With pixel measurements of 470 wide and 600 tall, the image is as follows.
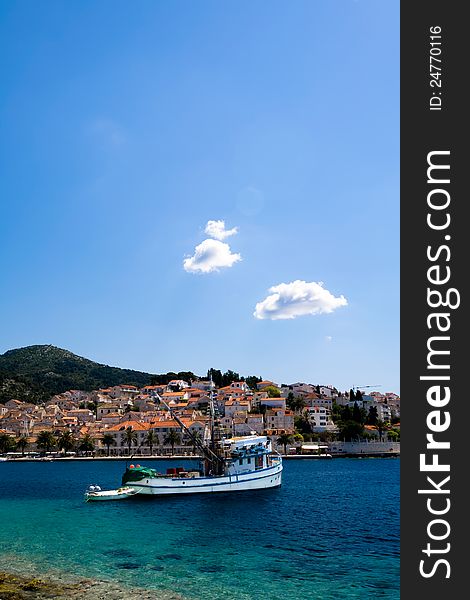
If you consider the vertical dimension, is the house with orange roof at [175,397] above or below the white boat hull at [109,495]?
above

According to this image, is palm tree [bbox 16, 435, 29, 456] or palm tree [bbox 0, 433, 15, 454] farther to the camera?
palm tree [bbox 0, 433, 15, 454]

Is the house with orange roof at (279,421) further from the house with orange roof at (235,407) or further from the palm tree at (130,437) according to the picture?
the palm tree at (130,437)

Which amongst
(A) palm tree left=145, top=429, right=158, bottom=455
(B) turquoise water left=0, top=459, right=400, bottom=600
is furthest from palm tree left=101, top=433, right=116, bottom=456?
(B) turquoise water left=0, top=459, right=400, bottom=600

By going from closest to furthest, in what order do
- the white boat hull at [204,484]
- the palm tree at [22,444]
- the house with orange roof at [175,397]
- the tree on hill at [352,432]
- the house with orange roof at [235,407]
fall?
the white boat hull at [204,484] → the tree on hill at [352,432] → the palm tree at [22,444] → the house with orange roof at [235,407] → the house with orange roof at [175,397]

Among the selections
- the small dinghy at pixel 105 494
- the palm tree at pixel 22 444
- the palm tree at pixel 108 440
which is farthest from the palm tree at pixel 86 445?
the small dinghy at pixel 105 494

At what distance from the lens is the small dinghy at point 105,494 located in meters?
43.5

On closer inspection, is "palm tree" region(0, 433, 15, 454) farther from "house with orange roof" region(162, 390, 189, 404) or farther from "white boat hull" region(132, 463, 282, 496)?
"white boat hull" region(132, 463, 282, 496)

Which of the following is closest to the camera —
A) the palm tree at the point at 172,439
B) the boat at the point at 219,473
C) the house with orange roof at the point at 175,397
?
the boat at the point at 219,473

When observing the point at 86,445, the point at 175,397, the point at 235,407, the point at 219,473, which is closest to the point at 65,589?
the point at 219,473

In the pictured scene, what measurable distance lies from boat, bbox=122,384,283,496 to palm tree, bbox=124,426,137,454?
204ft

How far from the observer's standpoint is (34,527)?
32438 millimetres

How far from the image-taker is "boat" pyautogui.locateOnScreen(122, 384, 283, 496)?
45.8m

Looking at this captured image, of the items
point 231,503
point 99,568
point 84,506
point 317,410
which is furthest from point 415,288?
point 317,410

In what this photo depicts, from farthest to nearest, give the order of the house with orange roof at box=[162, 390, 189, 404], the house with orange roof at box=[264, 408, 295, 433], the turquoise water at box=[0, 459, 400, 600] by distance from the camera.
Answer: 1. the house with orange roof at box=[162, 390, 189, 404]
2. the house with orange roof at box=[264, 408, 295, 433]
3. the turquoise water at box=[0, 459, 400, 600]
